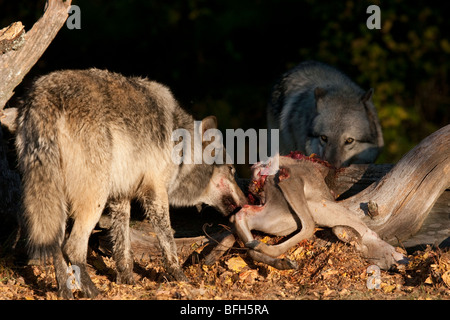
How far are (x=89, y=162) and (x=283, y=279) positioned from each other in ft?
5.83

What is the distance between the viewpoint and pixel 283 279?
459cm

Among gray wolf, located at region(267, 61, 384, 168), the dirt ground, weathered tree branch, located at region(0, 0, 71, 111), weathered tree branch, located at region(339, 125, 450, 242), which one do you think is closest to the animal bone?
the dirt ground

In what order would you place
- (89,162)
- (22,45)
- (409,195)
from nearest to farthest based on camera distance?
1. (89,162)
2. (22,45)
3. (409,195)

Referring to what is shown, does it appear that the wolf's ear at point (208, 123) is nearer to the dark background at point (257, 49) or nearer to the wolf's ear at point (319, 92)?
the wolf's ear at point (319, 92)

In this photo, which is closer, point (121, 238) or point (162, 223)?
point (162, 223)

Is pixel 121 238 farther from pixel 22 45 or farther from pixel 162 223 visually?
pixel 22 45

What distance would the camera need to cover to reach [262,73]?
40.3ft

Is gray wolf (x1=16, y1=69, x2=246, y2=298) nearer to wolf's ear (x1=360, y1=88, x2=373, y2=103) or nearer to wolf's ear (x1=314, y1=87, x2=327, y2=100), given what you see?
wolf's ear (x1=314, y1=87, x2=327, y2=100)

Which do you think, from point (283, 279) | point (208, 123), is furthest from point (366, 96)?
point (283, 279)

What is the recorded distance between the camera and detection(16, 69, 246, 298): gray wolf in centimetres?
408

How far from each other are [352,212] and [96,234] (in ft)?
7.95

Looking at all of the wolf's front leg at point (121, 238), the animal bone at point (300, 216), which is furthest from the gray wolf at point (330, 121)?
the wolf's front leg at point (121, 238)

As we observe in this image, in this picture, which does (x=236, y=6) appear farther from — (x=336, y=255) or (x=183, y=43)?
(x=336, y=255)

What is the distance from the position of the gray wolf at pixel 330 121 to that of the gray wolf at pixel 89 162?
265 centimetres
